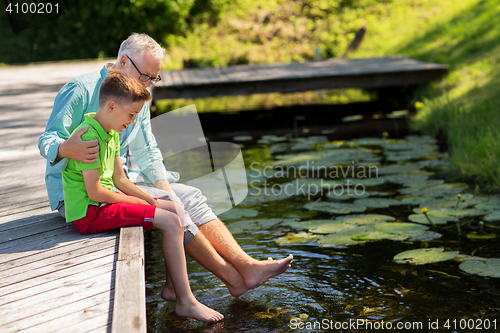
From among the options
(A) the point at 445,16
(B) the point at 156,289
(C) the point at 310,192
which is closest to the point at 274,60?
(A) the point at 445,16

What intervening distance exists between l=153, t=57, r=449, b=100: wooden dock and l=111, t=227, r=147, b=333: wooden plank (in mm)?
4668

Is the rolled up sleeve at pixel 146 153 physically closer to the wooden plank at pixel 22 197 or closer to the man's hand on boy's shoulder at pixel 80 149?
the man's hand on boy's shoulder at pixel 80 149

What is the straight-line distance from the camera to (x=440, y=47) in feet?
25.9

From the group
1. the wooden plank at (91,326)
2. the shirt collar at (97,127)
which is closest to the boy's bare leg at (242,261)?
the shirt collar at (97,127)

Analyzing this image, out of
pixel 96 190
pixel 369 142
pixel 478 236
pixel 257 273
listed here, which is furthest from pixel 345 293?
pixel 369 142

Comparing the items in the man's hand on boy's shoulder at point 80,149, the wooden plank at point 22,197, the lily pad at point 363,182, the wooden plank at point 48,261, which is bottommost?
the lily pad at point 363,182

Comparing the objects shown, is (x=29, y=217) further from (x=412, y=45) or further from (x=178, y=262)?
(x=412, y=45)

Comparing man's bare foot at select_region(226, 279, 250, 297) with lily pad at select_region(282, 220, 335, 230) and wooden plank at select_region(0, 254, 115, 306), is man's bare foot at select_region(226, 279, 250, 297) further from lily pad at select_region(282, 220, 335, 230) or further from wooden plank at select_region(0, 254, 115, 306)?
lily pad at select_region(282, 220, 335, 230)

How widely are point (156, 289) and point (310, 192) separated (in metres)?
1.71

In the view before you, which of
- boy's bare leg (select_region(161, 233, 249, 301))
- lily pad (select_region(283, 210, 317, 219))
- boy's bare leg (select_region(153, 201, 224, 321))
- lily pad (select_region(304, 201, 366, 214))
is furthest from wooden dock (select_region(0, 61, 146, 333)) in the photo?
lily pad (select_region(304, 201, 366, 214))

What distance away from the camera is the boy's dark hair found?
1.72m

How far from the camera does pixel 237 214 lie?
328 centimetres

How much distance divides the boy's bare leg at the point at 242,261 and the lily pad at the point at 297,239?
0.67m

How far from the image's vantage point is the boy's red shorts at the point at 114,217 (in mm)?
1839
